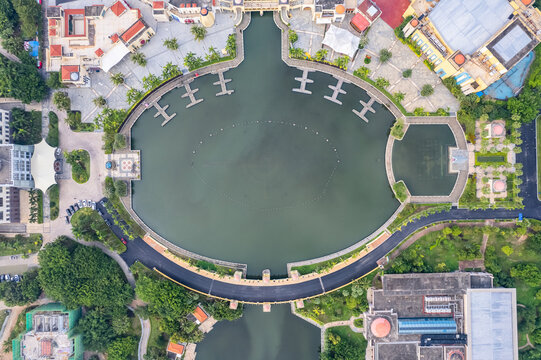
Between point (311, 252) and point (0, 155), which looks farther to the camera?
point (311, 252)

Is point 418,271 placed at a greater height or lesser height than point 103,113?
lesser

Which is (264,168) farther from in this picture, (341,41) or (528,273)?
(528,273)

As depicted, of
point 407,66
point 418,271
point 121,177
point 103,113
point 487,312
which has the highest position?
point 407,66

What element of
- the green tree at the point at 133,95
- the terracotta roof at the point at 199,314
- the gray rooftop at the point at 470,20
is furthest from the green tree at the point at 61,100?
the gray rooftop at the point at 470,20

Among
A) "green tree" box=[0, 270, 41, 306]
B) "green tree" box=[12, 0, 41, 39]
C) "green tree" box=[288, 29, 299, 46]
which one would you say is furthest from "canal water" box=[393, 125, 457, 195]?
"green tree" box=[12, 0, 41, 39]

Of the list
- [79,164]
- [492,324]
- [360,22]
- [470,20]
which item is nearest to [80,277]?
[79,164]

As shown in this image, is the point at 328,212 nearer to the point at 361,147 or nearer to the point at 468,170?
the point at 361,147

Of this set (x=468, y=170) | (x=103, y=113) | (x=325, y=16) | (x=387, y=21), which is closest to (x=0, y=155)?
(x=103, y=113)
